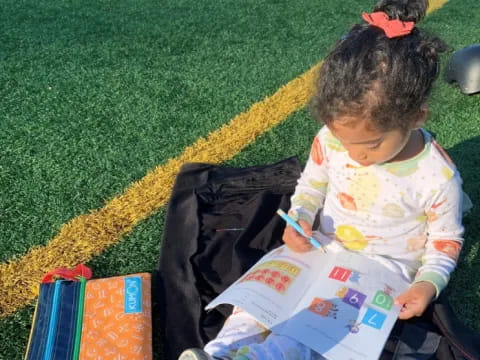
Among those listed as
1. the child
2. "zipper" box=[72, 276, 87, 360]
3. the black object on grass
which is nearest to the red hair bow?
the child

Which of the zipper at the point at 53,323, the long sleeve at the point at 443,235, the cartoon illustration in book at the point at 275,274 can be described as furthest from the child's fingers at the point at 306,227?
the zipper at the point at 53,323

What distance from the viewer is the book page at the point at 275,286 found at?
153 centimetres

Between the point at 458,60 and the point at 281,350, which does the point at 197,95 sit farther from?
the point at 281,350

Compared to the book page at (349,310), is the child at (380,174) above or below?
above

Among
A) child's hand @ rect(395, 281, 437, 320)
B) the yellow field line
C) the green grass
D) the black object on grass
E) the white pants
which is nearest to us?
the white pants

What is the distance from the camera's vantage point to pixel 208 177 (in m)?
2.34

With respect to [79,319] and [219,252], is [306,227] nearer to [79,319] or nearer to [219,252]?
[219,252]

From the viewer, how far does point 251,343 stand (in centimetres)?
153

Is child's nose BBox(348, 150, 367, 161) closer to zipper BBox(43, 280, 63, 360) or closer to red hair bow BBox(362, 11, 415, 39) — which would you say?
red hair bow BBox(362, 11, 415, 39)

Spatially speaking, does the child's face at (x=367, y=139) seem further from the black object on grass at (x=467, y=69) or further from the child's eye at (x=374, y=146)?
the black object on grass at (x=467, y=69)

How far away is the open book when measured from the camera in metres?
1.47

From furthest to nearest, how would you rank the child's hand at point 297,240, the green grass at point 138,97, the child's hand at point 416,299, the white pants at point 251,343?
1. the green grass at point 138,97
2. the child's hand at point 297,240
3. the child's hand at point 416,299
4. the white pants at point 251,343

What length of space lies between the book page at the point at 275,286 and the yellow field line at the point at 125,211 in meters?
0.59

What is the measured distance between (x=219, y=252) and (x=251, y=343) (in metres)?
0.53
